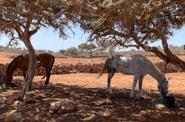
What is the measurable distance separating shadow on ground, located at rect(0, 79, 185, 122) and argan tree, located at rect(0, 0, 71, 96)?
1111 millimetres

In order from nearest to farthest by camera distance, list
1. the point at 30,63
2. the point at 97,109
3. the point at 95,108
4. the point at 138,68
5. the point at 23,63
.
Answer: the point at 97,109, the point at 95,108, the point at 138,68, the point at 30,63, the point at 23,63

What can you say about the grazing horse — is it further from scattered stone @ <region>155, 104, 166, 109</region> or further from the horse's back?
the horse's back

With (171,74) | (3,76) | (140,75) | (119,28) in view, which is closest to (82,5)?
(119,28)

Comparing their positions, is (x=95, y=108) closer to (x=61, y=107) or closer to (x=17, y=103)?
(x=61, y=107)

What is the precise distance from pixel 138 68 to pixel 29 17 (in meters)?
4.33

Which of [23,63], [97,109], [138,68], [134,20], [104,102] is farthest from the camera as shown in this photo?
[23,63]

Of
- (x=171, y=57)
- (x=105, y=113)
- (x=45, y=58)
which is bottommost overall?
(x=105, y=113)

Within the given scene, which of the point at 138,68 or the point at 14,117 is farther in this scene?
the point at 138,68

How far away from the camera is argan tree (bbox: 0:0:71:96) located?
14.7m

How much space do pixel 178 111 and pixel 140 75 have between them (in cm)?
215

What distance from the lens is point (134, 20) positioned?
13797mm

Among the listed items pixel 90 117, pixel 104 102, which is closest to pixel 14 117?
pixel 90 117

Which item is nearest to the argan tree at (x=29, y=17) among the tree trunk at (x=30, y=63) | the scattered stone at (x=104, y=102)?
the tree trunk at (x=30, y=63)

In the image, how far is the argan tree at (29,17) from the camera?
14711mm
